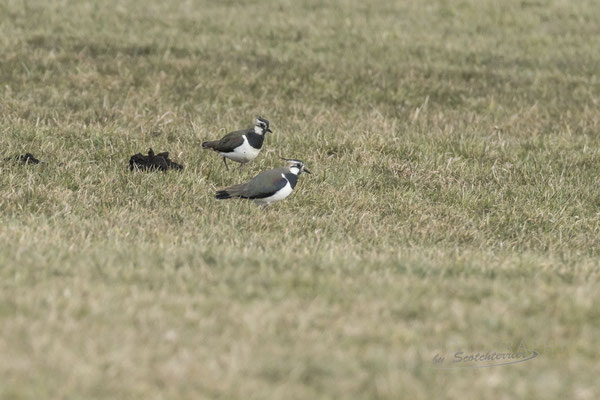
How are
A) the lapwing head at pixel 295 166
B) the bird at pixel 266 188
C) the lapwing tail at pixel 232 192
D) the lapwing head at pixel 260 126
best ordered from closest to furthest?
1. the bird at pixel 266 188
2. the lapwing tail at pixel 232 192
3. the lapwing head at pixel 295 166
4. the lapwing head at pixel 260 126

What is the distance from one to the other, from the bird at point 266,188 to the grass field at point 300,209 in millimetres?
204

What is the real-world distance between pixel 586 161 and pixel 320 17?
10.4 meters

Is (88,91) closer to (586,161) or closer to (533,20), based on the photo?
(586,161)

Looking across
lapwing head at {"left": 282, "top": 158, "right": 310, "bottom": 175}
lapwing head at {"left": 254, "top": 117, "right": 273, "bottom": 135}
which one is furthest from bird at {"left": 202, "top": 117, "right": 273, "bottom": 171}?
lapwing head at {"left": 282, "top": 158, "right": 310, "bottom": 175}

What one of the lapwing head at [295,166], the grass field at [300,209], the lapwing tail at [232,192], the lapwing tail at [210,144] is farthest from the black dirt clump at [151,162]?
the lapwing head at [295,166]

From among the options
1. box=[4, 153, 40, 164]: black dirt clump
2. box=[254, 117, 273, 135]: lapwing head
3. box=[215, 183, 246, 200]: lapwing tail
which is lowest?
box=[4, 153, 40, 164]: black dirt clump

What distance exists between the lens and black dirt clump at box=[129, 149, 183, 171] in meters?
9.23

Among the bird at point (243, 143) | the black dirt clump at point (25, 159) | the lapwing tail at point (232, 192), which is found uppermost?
the bird at point (243, 143)

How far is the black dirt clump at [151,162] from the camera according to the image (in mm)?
9234

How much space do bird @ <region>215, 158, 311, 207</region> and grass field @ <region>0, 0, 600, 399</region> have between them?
20 cm

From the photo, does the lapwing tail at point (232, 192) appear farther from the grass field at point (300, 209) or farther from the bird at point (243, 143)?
the bird at point (243, 143)

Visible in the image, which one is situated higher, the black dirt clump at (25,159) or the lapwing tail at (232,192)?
the lapwing tail at (232,192)

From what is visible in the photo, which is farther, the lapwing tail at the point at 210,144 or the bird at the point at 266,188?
the lapwing tail at the point at 210,144

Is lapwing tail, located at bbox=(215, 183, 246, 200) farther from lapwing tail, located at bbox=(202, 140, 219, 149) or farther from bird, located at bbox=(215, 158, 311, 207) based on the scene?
lapwing tail, located at bbox=(202, 140, 219, 149)
